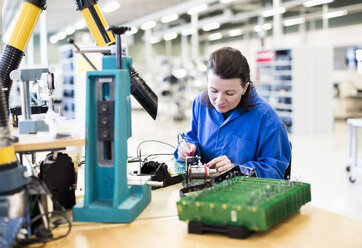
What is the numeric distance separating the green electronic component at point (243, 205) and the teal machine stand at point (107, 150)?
243mm

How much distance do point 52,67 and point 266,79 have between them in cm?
896

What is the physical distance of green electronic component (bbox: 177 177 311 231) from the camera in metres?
1.16

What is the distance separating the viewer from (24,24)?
1744mm

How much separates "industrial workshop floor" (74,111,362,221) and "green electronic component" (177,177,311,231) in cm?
21

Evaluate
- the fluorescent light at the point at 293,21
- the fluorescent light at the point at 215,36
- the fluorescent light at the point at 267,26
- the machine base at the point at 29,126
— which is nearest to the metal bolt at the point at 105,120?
the machine base at the point at 29,126

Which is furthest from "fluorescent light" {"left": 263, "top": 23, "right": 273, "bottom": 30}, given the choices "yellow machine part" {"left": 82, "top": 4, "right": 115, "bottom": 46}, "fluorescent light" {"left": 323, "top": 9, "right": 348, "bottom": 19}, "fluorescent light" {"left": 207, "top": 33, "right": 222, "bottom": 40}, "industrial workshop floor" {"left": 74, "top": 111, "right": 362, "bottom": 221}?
"yellow machine part" {"left": 82, "top": 4, "right": 115, "bottom": 46}

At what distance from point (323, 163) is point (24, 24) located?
539cm

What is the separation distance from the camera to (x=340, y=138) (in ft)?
28.4

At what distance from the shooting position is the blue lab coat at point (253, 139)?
1913 millimetres

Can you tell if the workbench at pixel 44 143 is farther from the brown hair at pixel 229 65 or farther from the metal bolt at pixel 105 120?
the brown hair at pixel 229 65

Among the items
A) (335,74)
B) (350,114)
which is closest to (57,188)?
(350,114)

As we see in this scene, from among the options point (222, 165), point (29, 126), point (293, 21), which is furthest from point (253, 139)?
point (293, 21)

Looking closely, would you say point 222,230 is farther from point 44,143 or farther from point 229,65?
point 229,65

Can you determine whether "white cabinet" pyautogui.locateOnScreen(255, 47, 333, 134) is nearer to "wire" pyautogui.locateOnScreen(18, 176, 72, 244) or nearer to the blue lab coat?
the blue lab coat
